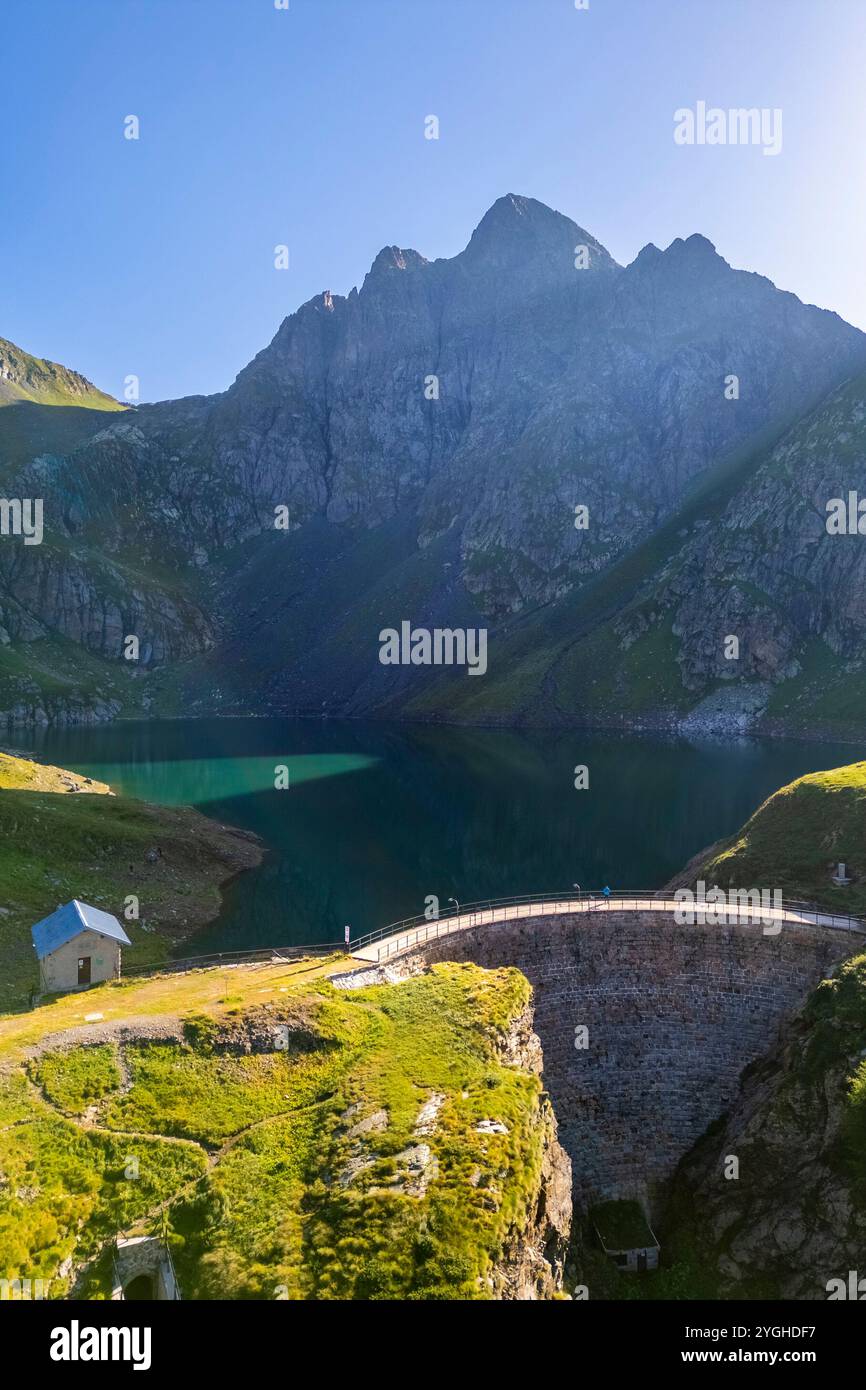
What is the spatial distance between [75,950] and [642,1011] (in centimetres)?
3167

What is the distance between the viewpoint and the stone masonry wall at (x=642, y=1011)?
4103 cm

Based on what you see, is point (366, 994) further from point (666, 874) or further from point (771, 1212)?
point (666, 874)

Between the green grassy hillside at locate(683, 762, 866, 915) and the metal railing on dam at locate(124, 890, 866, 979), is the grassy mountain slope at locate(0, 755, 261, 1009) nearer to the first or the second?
the metal railing on dam at locate(124, 890, 866, 979)

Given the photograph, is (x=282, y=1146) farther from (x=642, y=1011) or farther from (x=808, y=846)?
(x=808, y=846)

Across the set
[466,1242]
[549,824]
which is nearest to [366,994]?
[466,1242]

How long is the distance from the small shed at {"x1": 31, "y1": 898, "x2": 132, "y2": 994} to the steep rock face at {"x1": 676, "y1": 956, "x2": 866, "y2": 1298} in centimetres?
3254

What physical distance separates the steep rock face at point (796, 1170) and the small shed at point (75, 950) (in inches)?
1281

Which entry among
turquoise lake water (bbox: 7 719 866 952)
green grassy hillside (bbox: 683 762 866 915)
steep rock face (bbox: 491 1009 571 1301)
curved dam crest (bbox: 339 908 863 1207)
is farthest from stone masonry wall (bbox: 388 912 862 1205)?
turquoise lake water (bbox: 7 719 866 952)

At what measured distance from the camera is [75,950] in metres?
39.4

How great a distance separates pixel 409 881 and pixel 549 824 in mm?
27636

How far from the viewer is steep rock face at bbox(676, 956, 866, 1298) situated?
104 feet

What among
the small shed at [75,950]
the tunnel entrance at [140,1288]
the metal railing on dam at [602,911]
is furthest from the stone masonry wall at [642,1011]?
the tunnel entrance at [140,1288]

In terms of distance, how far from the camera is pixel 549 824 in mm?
95938
